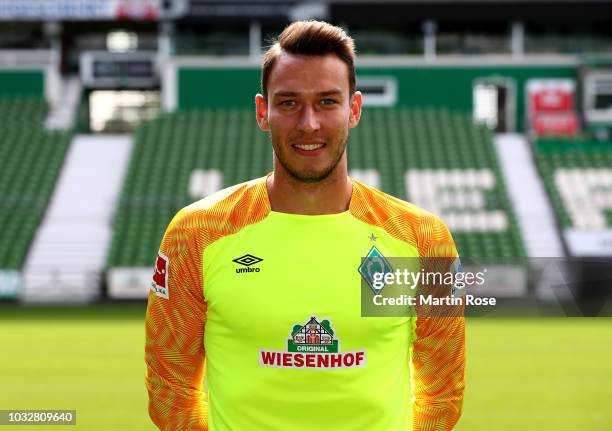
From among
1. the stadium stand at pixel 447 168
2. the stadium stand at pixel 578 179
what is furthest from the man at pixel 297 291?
Answer: the stadium stand at pixel 578 179

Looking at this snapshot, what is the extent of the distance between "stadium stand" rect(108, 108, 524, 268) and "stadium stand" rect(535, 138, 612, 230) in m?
1.52

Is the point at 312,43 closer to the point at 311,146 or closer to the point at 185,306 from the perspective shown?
the point at 311,146

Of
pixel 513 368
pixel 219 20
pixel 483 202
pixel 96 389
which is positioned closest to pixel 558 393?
pixel 513 368

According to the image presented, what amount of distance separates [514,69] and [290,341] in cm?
2644

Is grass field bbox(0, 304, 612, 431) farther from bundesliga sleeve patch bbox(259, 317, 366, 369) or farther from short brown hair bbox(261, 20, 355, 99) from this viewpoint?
short brown hair bbox(261, 20, 355, 99)

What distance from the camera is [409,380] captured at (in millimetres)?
2916

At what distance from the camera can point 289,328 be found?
2.71 metres

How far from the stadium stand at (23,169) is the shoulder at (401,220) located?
1957cm

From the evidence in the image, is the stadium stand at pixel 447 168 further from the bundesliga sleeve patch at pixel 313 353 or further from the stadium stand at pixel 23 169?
the bundesliga sleeve patch at pixel 313 353

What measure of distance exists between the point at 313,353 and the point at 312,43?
945mm

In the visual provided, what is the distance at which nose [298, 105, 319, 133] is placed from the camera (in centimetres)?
262

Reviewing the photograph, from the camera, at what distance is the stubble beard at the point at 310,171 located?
106 inches

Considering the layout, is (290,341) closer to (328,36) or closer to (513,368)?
(328,36)

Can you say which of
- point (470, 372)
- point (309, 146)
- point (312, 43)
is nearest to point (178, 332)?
point (309, 146)
